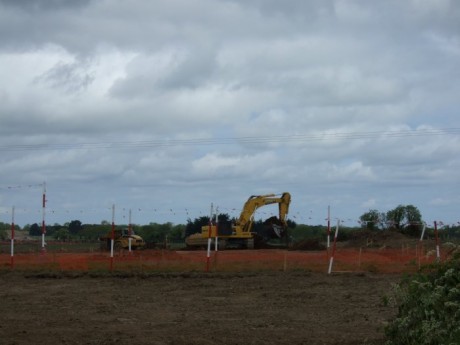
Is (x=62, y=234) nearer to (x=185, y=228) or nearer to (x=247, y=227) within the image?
(x=185, y=228)

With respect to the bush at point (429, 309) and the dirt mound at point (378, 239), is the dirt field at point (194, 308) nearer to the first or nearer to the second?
the bush at point (429, 309)

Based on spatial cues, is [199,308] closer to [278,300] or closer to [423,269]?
[278,300]

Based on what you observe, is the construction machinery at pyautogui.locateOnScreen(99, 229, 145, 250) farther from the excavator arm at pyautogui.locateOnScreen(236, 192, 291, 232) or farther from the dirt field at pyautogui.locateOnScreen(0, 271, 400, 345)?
the dirt field at pyautogui.locateOnScreen(0, 271, 400, 345)

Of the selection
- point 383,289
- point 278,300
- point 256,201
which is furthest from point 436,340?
point 256,201

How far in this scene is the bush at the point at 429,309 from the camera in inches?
324

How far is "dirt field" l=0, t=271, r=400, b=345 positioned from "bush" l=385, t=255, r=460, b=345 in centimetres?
64

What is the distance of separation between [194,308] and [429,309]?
25.9 ft

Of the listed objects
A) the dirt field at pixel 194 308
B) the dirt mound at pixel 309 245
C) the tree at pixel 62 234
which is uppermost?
the tree at pixel 62 234

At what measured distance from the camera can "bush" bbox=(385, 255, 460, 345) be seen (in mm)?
8219

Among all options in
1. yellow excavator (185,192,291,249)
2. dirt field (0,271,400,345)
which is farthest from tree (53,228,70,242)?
dirt field (0,271,400,345)

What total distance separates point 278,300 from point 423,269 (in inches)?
312

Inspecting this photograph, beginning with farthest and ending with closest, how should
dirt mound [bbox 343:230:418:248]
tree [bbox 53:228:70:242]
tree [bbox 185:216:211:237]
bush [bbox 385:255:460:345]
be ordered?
1. tree [bbox 53:228:70:242]
2. tree [bbox 185:216:211:237]
3. dirt mound [bbox 343:230:418:248]
4. bush [bbox 385:255:460:345]

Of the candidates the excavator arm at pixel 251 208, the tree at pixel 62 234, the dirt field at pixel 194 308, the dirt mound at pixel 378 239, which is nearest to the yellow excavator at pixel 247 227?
the excavator arm at pixel 251 208

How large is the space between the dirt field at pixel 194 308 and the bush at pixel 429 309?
637mm
